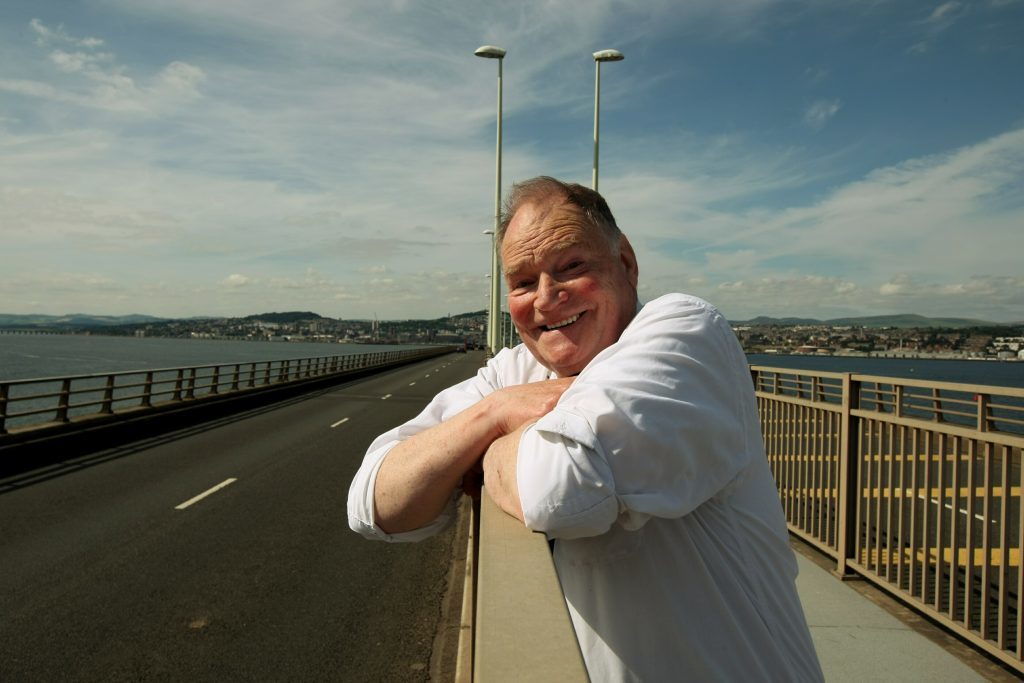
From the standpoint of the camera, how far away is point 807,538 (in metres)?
6.86

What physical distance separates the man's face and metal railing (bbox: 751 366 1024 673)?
2.47m

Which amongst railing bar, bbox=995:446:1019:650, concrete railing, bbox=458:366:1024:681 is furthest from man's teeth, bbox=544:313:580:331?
railing bar, bbox=995:446:1019:650

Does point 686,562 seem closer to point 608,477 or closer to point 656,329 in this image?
point 608,477

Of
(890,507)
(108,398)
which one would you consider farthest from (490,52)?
(890,507)

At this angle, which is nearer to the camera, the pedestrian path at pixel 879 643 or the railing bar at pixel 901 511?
the pedestrian path at pixel 879 643

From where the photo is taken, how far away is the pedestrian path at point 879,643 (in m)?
4.19

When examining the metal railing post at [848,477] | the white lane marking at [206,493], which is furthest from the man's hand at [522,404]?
the white lane marking at [206,493]

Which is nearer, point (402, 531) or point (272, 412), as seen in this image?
point (402, 531)

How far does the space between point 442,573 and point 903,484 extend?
4.29m

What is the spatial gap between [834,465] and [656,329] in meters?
5.83

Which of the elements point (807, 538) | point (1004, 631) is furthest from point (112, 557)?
point (1004, 631)

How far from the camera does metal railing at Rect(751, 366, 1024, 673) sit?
413cm

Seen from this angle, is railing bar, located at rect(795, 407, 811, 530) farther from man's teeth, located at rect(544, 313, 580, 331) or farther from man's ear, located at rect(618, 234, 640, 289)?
man's teeth, located at rect(544, 313, 580, 331)

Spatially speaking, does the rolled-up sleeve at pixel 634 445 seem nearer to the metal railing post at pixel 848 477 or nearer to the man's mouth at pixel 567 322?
the man's mouth at pixel 567 322
